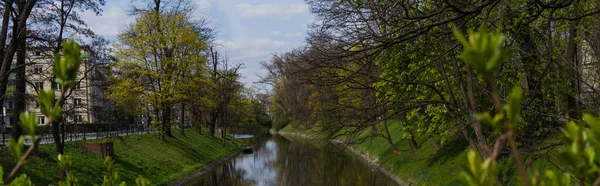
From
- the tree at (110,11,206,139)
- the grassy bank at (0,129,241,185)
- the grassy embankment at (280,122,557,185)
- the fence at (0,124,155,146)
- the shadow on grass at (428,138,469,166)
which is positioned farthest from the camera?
the tree at (110,11,206,139)

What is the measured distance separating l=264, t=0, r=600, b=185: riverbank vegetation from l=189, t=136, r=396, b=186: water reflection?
9.72ft

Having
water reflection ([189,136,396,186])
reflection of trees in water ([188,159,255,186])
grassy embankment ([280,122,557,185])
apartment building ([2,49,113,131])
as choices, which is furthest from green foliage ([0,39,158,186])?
reflection of trees in water ([188,159,255,186])

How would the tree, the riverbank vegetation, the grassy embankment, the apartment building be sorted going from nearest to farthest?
the riverbank vegetation → the apartment building → the grassy embankment → the tree

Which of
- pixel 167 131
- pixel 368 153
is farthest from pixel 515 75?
pixel 167 131

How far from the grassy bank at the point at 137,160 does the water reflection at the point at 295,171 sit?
1.44 m

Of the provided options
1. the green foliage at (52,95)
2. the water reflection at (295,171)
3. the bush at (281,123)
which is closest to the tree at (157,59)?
the water reflection at (295,171)

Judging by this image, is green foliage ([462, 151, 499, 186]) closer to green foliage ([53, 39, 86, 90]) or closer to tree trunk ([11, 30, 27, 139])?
green foliage ([53, 39, 86, 90])

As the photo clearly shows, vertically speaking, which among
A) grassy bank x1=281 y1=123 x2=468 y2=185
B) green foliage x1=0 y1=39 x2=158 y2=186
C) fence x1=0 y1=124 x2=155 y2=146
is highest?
green foliage x1=0 y1=39 x2=158 y2=186

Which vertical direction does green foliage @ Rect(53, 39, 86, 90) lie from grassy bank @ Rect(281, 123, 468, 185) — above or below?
above

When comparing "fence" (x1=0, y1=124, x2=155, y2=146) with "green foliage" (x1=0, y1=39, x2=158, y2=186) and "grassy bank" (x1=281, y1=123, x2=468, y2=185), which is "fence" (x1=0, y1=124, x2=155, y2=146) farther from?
"green foliage" (x1=0, y1=39, x2=158, y2=186)

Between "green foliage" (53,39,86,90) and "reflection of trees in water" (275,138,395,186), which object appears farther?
"reflection of trees in water" (275,138,395,186)

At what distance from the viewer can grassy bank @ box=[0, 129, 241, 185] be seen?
16259mm

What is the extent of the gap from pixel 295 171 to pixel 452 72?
16308mm

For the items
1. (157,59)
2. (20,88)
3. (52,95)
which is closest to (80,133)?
(157,59)
